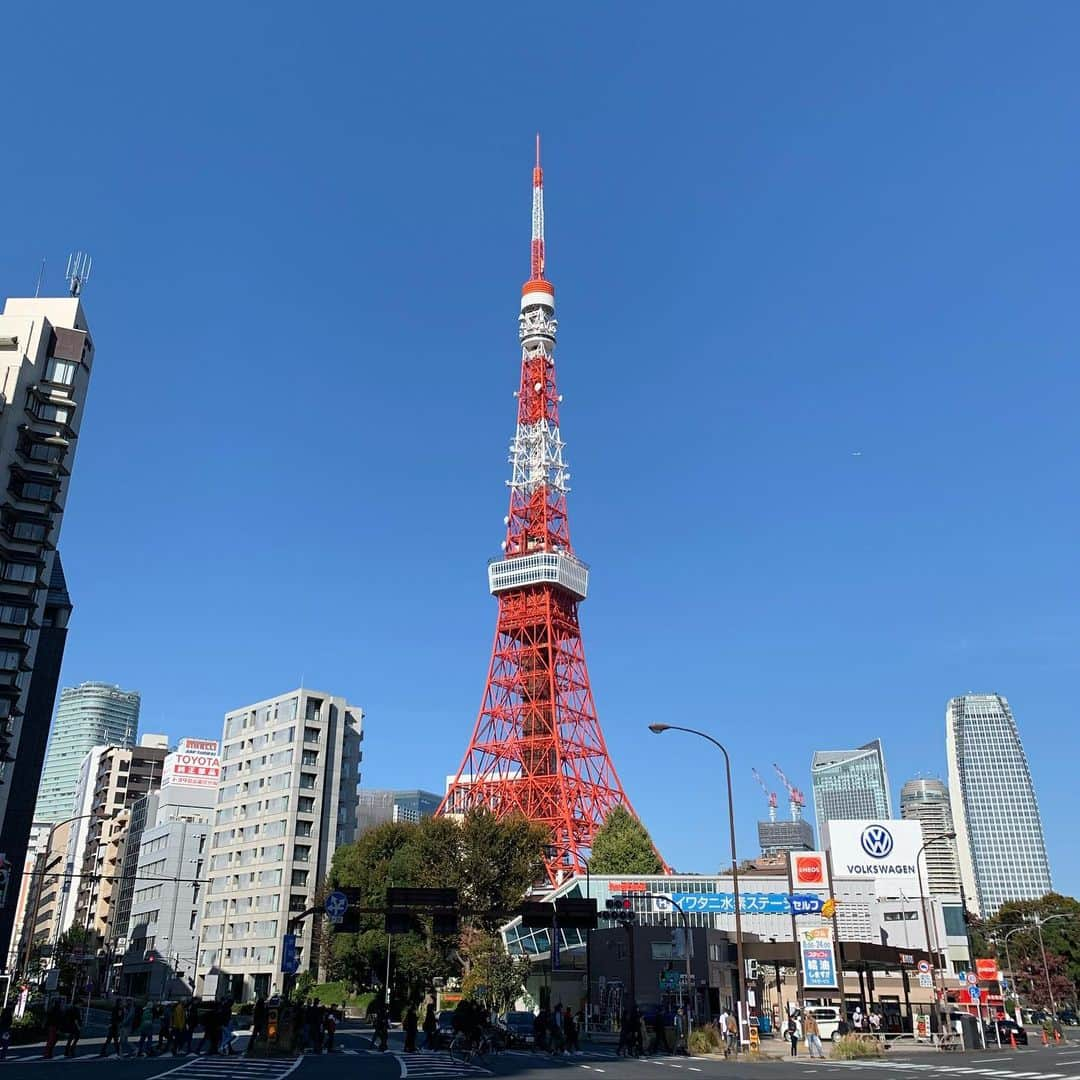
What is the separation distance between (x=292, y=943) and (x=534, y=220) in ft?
297

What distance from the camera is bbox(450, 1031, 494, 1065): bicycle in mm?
30609

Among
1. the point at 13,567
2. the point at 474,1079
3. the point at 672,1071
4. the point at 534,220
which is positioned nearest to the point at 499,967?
the point at 672,1071

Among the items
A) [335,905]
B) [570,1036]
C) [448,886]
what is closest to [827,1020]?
[570,1036]

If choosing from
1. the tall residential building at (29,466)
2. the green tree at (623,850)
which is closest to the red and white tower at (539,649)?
the green tree at (623,850)

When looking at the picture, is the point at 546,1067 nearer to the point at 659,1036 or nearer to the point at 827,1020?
the point at 659,1036

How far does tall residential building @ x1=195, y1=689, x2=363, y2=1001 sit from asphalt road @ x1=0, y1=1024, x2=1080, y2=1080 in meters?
49.7

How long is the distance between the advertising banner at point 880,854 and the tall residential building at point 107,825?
81.1 meters

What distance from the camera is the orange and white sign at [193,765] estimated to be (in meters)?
108

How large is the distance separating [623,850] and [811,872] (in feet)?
48.8

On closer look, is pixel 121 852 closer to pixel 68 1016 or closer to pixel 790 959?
pixel 790 959

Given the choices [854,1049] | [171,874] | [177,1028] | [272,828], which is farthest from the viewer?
[171,874]

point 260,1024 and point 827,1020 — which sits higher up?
point 260,1024

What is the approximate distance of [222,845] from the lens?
307 ft

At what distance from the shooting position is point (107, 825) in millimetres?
127688
